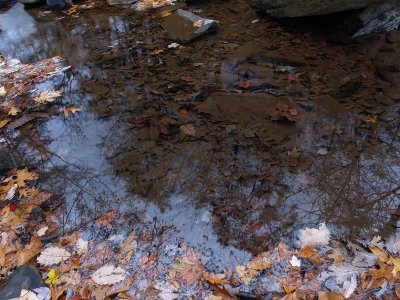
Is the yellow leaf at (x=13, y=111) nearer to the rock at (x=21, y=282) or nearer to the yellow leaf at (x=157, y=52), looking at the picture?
the yellow leaf at (x=157, y=52)

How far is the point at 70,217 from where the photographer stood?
3160mm

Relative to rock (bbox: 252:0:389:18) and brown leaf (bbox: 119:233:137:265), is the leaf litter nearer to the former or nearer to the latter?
brown leaf (bbox: 119:233:137:265)

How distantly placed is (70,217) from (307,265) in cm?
217

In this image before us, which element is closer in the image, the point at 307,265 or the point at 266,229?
the point at 307,265

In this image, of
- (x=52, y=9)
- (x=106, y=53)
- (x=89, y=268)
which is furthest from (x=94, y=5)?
(x=89, y=268)

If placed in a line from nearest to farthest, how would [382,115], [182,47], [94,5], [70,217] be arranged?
[70,217] → [382,115] → [182,47] → [94,5]

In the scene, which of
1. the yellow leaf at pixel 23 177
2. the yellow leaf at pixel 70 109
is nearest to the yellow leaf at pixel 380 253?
the yellow leaf at pixel 23 177

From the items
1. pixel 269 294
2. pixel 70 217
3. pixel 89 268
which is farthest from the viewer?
pixel 70 217

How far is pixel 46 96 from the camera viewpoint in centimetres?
495

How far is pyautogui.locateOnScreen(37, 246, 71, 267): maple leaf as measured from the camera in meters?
2.75

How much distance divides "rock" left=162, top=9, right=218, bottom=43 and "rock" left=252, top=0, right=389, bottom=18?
1.06 metres

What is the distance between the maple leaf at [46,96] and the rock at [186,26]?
242 centimetres

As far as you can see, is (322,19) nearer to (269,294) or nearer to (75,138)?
(75,138)

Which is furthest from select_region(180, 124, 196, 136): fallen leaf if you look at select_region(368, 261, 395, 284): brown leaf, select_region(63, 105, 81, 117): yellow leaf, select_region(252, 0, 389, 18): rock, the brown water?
select_region(252, 0, 389, 18): rock
